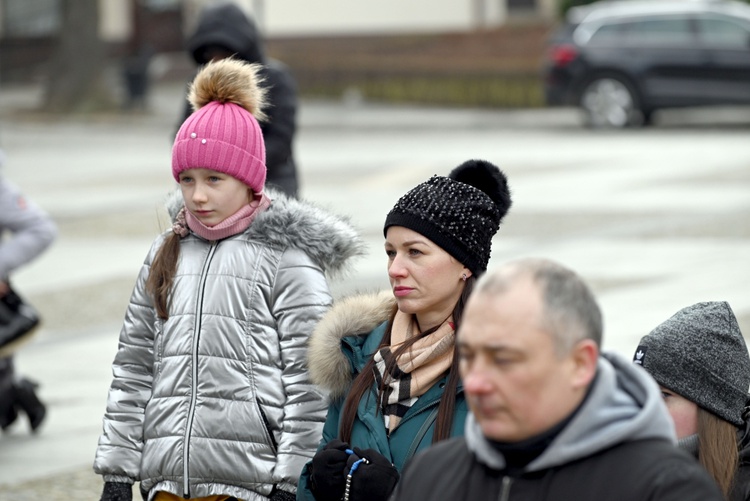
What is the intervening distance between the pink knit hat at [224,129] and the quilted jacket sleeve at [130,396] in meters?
0.36

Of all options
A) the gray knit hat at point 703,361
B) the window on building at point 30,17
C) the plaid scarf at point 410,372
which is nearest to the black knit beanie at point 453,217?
the plaid scarf at point 410,372

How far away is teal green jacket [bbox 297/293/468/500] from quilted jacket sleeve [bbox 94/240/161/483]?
629 mm

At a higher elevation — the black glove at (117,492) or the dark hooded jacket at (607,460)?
the dark hooded jacket at (607,460)

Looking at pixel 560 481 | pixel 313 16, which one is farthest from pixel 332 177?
pixel 313 16

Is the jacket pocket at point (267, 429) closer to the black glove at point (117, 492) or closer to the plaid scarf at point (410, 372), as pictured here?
the black glove at point (117, 492)

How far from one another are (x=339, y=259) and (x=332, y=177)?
14.2 meters

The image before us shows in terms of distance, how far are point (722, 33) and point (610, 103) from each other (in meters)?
2.11

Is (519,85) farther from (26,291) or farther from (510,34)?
(26,291)

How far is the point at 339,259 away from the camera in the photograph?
411cm

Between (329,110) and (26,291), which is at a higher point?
(26,291)

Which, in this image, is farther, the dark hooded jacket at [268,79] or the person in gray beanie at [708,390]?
the dark hooded jacket at [268,79]

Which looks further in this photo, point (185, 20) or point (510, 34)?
point (185, 20)

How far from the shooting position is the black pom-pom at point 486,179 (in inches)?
143

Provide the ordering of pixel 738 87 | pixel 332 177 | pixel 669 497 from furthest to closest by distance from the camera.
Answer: pixel 738 87 → pixel 332 177 → pixel 669 497
